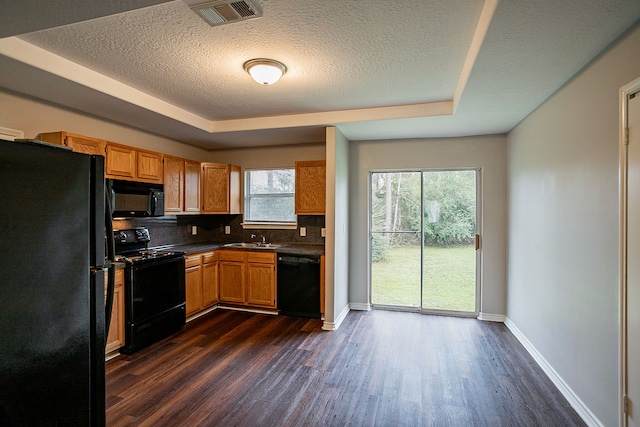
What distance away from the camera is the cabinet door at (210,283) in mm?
4219

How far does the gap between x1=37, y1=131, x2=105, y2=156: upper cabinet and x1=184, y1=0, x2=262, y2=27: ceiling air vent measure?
6.07 feet

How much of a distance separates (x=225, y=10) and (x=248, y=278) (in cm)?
333

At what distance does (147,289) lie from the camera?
10.8ft

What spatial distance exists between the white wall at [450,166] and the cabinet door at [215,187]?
190cm

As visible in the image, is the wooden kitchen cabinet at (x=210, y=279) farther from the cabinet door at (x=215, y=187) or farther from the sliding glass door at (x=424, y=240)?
the sliding glass door at (x=424, y=240)

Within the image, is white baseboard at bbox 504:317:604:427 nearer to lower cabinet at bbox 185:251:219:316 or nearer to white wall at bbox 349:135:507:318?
white wall at bbox 349:135:507:318

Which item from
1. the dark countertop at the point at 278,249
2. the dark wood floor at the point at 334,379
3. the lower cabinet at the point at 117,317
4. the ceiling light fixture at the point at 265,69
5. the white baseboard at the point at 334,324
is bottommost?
the dark wood floor at the point at 334,379

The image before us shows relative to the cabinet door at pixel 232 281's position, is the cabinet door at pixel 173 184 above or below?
above

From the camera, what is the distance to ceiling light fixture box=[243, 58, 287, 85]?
8.03 ft

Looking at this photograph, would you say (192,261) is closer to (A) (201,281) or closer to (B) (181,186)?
(A) (201,281)

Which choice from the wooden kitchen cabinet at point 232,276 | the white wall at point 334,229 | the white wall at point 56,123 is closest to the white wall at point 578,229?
the white wall at point 334,229


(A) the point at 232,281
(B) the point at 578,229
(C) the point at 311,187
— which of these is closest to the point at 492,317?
(B) the point at 578,229

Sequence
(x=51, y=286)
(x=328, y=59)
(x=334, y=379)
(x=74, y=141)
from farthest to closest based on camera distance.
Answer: (x=74, y=141) < (x=334, y=379) < (x=328, y=59) < (x=51, y=286)

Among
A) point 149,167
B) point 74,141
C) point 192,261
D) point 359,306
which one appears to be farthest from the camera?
point 359,306
